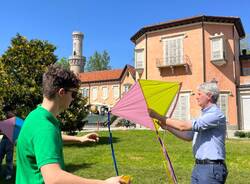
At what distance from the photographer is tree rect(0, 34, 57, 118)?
52.6ft

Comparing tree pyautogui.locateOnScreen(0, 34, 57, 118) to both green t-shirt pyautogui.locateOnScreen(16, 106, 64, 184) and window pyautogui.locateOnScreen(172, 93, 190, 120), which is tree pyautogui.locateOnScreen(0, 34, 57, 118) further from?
window pyautogui.locateOnScreen(172, 93, 190, 120)

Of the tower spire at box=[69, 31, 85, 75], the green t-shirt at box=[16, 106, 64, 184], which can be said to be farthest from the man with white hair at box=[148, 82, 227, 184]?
the tower spire at box=[69, 31, 85, 75]

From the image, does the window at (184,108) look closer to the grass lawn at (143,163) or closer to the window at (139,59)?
the window at (139,59)

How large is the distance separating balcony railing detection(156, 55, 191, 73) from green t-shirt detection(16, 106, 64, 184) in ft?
90.3

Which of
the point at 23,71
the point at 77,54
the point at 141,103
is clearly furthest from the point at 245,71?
the point at 77,54

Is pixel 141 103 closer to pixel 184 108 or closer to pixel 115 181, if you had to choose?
pixel 115 181

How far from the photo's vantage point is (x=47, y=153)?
179cm

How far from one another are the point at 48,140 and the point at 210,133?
2702 millimetres

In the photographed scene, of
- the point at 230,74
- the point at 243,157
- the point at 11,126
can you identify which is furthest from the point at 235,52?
the point at 11,126

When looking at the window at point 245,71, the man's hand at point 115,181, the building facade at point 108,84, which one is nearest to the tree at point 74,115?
the man's hand at point 115,181

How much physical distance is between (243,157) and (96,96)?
135 feet

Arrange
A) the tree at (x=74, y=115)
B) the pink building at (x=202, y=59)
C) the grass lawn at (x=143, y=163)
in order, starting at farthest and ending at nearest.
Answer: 1. the pink building at (x=202, y=59)
2. the tree at (x=74, y=115)
3. the grass lawn at (x=143, y=163)

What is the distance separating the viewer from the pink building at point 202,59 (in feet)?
91.0

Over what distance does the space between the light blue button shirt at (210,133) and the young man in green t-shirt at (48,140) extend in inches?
87.3
